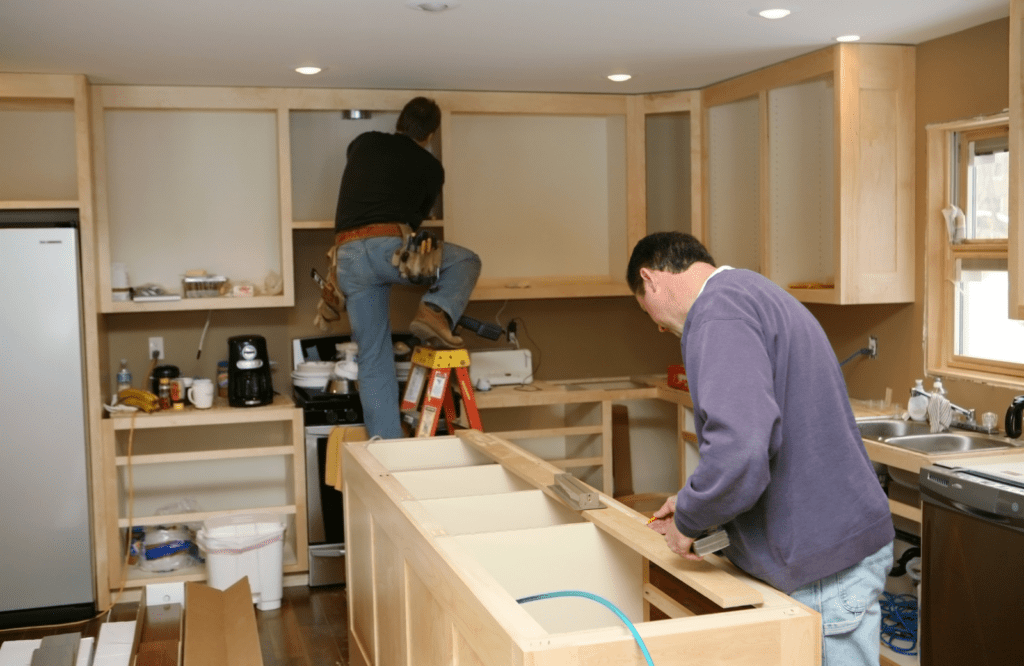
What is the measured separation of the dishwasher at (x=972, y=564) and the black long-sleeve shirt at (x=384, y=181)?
2462 millimetres

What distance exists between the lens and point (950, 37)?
3.85 m

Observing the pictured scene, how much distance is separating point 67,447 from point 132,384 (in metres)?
0.69

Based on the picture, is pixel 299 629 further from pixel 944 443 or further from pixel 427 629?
pixel 944 443

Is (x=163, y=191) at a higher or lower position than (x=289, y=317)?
higher

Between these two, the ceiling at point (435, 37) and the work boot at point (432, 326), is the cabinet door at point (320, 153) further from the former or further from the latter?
the work boot at point (432, 326)

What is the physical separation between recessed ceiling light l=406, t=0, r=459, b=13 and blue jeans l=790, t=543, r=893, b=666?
2.16 m

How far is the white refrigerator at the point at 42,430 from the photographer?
427cm

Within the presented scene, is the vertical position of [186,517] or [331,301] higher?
[331,301]

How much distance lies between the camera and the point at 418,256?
438 cm

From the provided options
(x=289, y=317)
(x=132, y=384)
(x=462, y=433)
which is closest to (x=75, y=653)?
(x=462, y=433)

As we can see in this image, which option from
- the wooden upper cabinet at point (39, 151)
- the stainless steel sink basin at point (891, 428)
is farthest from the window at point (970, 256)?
the wooden upper cabinet at point (39, 151)

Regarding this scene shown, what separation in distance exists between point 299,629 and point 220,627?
588 mm

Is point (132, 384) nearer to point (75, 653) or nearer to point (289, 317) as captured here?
point (289, 317)

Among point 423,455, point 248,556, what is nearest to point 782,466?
point 423,455
